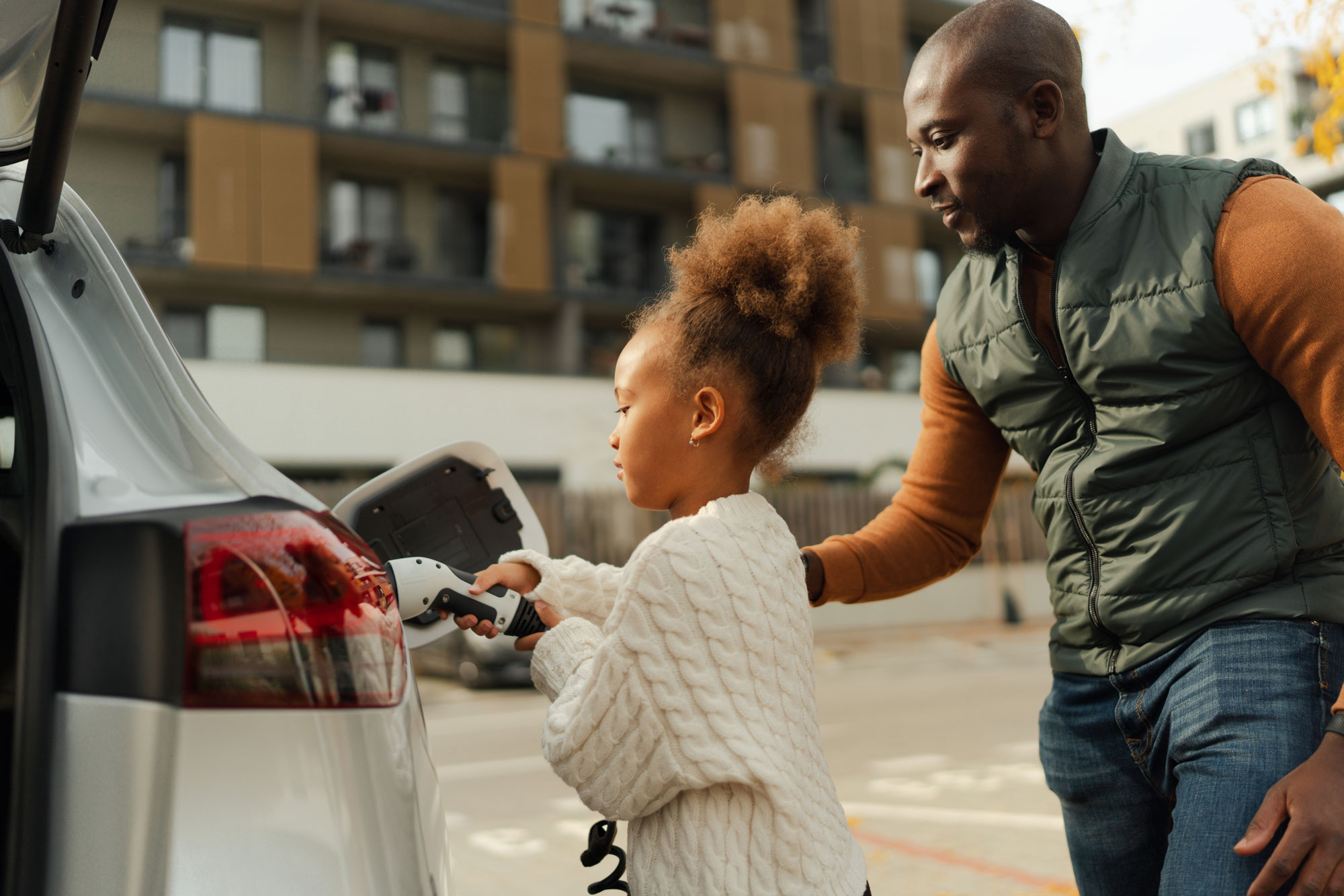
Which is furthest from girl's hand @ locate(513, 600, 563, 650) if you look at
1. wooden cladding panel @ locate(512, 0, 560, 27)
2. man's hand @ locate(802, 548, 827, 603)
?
wooden cladding panel @ locate(512, 0, 560, 27)

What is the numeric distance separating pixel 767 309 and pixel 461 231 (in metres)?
19.8

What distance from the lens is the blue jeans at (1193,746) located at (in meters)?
1.46

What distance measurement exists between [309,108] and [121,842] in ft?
62.7

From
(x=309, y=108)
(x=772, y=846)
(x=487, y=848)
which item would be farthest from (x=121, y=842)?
(x=309, y=108)

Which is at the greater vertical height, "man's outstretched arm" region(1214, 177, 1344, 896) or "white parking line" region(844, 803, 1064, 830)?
"man's outstretched arm" region(1214, 177, 1344, 896)

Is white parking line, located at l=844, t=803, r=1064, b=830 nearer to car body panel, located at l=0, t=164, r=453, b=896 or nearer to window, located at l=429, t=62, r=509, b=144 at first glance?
car body panel, located at l=0, t=164, r=453, b=896

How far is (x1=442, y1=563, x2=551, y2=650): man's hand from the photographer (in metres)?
1.71

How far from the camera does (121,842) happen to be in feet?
3.26

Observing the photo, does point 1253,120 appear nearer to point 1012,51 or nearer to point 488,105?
point 488,105

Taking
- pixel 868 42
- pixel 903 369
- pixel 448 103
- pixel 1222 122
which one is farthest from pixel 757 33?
pixel 1222 122

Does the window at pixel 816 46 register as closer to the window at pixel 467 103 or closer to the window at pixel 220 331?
the window at pixel 467 103

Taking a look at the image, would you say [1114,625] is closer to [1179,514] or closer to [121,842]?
[1179,514]

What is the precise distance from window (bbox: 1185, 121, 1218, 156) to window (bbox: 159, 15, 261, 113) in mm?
25568

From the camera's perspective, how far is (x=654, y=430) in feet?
5.36
